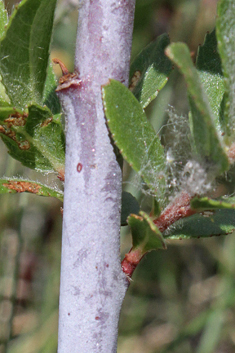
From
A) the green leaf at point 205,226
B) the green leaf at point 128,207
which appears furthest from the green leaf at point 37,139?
the green leaf at point 205,226

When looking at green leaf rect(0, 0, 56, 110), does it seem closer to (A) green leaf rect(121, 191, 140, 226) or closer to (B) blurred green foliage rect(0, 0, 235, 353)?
(A) green leaf rect(121, 191, 140, 226)

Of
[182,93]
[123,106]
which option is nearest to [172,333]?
[182,93]

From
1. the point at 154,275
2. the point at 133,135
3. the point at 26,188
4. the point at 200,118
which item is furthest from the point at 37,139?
the point at 154,275

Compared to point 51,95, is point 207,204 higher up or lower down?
lower down

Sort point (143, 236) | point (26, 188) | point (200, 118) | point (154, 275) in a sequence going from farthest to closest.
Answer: point (154, 275) < point (26, 188) < point (143, 236) < point (200, 118)

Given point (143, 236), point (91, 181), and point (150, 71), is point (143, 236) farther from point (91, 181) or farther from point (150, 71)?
point (150, 71)

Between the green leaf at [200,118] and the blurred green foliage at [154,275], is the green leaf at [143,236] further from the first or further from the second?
the blurred green foliage at [154,275]
